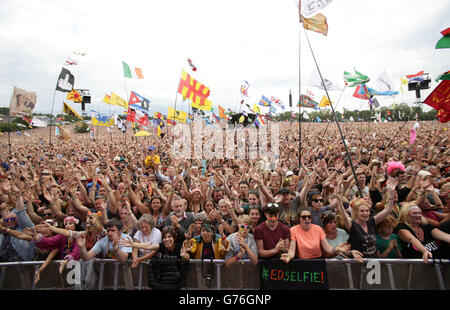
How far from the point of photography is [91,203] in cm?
517

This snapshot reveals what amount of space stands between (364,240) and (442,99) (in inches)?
196

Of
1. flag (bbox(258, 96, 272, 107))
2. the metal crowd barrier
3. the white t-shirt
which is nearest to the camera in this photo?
the metal crowd barrier

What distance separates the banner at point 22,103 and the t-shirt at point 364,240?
34.2 feet

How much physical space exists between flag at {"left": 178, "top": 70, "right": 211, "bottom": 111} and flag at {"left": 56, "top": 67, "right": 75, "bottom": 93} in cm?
509

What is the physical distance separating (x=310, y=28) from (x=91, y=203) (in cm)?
635

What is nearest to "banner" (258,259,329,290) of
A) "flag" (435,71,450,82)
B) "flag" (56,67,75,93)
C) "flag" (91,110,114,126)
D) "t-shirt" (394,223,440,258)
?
"t-shirt" (394,223,440,258)

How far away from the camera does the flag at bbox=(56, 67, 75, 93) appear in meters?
10.9

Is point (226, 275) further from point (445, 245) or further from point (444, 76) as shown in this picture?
point (444, 76)

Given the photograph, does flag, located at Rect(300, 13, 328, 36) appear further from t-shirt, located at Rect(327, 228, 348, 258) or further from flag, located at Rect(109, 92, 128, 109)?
flag, located at Rect(109, 92, 128, 109)

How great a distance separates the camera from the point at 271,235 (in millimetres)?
3033

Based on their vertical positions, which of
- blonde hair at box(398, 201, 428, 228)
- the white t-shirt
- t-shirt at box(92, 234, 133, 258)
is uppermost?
blonde hair at box(398, 201, 428, 228)

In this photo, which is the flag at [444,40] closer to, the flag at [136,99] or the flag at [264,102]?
the flag at [136,99]
